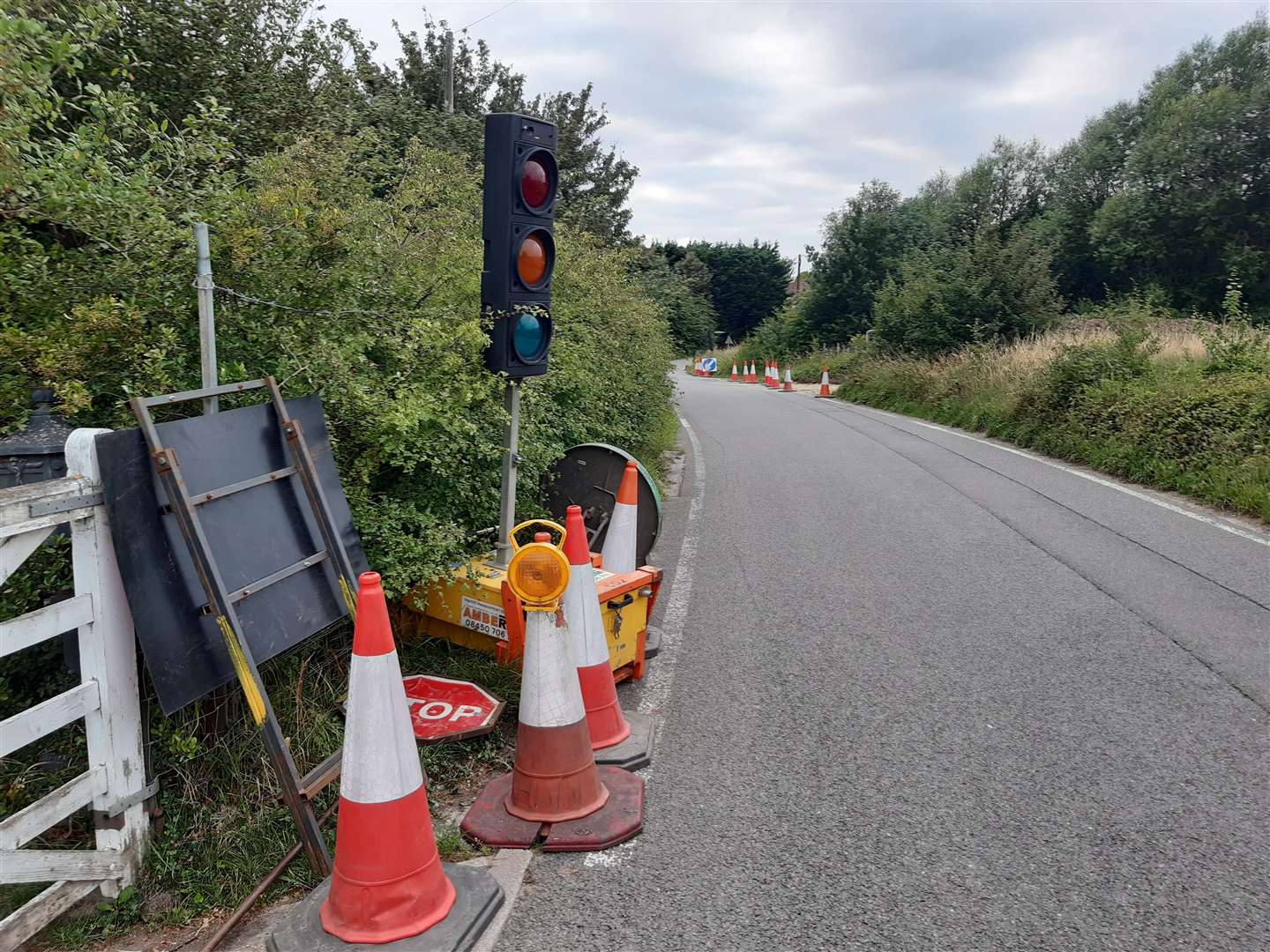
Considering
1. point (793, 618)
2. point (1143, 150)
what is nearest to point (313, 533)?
point (793, 618)

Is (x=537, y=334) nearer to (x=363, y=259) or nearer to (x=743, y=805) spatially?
(x=363, y=259)

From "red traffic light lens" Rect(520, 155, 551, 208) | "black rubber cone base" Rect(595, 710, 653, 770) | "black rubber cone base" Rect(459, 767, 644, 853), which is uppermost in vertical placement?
"red traffic light lens" Rect(520, 155, 551, 208)

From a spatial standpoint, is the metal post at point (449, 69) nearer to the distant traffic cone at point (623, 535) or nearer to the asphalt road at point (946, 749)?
the asphalt road at point (946, 749)

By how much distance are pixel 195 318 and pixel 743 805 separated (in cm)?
311

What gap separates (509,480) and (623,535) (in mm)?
699

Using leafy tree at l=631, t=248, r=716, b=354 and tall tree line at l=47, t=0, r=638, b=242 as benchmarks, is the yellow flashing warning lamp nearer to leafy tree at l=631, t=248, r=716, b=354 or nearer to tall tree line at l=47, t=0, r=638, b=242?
tall tree line at l=47, t=0, r=638, b=242

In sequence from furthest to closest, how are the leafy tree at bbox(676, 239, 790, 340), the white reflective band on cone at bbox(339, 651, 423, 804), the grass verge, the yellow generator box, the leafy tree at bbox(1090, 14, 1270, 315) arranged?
1. the leafy tree at bbox(676, 239, 790, 340)
2. the leafy tree at bbox(1090, 14, 1270, 315)
3. the grass verge
4. the yellow generator box
5. the white reflective band on cone at bbox(339, 651, 423, 804)

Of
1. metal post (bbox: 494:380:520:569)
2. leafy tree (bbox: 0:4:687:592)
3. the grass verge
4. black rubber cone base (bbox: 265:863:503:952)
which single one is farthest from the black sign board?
the grass verge

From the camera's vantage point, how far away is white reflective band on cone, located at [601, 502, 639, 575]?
4758mm

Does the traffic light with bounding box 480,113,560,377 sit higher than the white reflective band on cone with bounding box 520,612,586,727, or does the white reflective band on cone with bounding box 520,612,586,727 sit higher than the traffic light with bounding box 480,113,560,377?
the traffic light with bounding box 480,113,560,377

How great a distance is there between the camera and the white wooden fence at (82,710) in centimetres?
245

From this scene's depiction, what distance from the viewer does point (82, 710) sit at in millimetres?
2658

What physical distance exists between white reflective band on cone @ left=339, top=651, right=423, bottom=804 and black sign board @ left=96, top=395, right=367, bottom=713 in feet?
2.09

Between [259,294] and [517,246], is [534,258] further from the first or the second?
[259,294]
